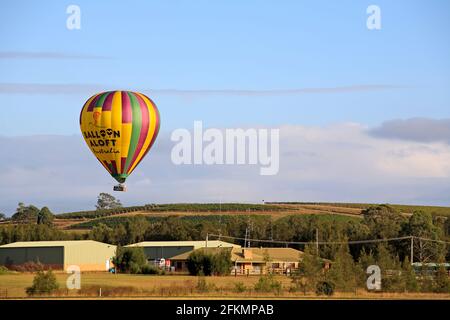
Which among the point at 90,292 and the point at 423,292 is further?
the point at 423,292

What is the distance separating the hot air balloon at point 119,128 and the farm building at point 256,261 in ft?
159

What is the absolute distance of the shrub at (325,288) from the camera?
7725 centimetres

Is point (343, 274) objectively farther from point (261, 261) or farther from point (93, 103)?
point (261, 261)

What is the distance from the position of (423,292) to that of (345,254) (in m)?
8.14

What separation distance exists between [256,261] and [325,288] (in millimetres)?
52052

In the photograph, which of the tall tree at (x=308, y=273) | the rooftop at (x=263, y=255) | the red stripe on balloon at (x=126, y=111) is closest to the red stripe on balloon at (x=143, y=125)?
the red stripe on balloon at (x=126, y=111)

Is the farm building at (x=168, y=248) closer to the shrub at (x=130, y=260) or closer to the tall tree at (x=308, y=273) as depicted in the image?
the shrub at (x=130, y=260)

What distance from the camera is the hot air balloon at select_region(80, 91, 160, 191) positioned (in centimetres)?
7412
